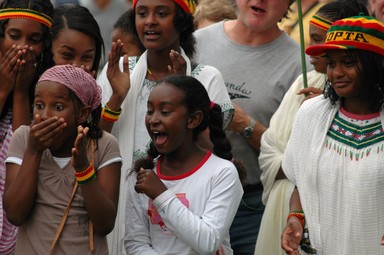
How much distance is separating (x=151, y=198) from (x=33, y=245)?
66cm

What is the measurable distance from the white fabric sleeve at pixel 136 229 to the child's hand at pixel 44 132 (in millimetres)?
700

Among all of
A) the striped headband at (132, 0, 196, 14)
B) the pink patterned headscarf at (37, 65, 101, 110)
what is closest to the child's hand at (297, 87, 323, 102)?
the striped headband at (132, 0, 196, 14)

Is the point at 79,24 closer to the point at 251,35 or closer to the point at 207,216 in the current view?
the point at 251,35

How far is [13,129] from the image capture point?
648 cm

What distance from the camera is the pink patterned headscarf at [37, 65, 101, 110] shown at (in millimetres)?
5957

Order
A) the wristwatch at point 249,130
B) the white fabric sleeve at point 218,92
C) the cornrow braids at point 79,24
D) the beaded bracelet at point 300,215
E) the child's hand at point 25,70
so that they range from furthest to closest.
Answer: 1. the wristwatch at point 249,130
2. the cornrow braids at point 79,24
3. the white fabric sleeve at point 218,92
4. the child's hand at point 25,70
5. the beaded bracelet at point 300,215

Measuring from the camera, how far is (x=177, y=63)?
6.71 meters

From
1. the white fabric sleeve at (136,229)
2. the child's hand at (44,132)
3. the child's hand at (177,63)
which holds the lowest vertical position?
the white fabric sleeve at (136,229)

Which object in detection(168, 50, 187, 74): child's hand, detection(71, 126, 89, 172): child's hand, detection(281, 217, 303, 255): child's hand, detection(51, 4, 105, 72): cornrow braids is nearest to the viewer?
detection(71, 126, 89, 172): child's hand

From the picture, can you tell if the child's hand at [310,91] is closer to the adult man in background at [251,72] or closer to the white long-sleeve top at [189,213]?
the adult man in background at [251,72]

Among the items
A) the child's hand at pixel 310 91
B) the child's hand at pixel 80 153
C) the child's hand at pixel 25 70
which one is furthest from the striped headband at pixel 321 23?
the child's hand at pixel 80 153

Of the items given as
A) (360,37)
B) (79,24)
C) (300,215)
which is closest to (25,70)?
(79,24)

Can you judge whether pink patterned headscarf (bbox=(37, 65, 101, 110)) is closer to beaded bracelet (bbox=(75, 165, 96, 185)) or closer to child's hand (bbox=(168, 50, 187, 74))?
beaded bracelet (bbox=(75, 165, 96, 185))

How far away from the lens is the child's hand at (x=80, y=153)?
5.60m
